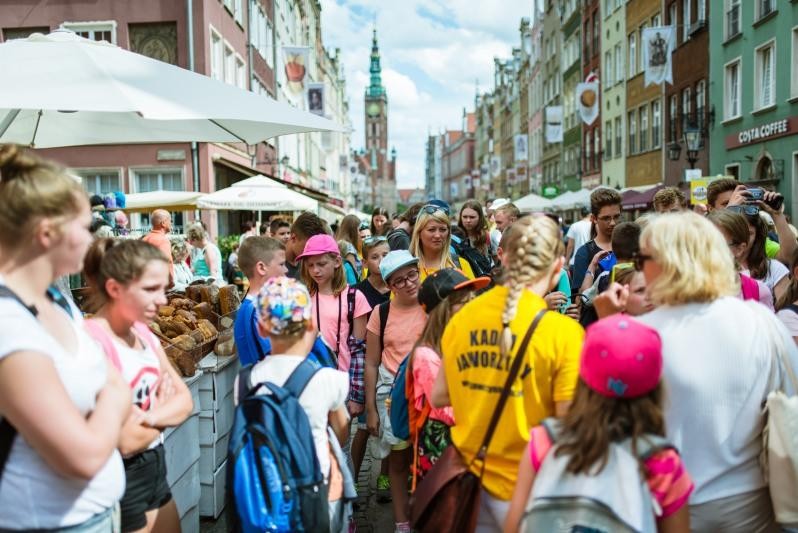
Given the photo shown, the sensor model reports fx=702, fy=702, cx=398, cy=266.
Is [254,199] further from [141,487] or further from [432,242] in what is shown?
[141,487]

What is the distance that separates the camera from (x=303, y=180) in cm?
4116

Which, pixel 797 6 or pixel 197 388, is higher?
pixel 797 6

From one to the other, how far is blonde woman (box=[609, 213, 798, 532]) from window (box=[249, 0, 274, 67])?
25.6 metres

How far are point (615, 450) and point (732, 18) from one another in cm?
2240

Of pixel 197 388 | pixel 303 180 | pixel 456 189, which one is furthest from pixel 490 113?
pixel 197 388

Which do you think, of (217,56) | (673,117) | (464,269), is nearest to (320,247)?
(464,269)

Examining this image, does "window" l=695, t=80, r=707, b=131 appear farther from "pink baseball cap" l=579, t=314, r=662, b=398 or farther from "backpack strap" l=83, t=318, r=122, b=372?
"backpack strap" l=83, t=318, r=122, b=372

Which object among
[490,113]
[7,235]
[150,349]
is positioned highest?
[490,113]

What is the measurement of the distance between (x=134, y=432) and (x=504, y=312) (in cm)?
136

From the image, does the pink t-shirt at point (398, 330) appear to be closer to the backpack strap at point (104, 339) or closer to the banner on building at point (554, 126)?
the backpack strap at point (104, 339)

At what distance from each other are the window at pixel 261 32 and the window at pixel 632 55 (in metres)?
15.7

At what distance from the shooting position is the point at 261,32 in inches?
1126

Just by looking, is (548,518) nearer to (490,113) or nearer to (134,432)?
(134,432)

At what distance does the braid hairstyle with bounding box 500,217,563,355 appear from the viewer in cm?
248
